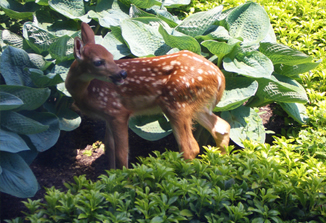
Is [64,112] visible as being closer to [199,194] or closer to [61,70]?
[61,70]

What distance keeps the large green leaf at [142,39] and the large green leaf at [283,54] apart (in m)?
1.37

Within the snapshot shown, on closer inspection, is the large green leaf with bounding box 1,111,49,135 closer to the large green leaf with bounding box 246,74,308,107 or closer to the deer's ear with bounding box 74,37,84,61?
the deer's ear with bounding box 74,37,84,61

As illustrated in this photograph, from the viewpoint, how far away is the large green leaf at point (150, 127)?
418 cm

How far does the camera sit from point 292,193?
2828mm

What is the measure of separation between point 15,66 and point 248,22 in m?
3.29

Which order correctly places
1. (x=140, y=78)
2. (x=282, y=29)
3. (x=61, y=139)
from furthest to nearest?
(x=282, y=29) → (x=61, y=139) → (x=140, y=78)

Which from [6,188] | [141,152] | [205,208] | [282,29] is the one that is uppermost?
[282,29]

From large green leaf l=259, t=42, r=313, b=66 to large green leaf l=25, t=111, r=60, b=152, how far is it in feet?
9.56

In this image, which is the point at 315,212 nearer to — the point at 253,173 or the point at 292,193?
the point at 292,193

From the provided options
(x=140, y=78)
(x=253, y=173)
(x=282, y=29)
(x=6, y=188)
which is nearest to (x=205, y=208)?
(x=253, y=173)

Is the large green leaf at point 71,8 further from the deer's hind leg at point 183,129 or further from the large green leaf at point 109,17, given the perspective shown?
the deer's hind leg at point 183,129

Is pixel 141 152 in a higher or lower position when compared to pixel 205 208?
lower

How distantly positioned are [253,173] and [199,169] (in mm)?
491

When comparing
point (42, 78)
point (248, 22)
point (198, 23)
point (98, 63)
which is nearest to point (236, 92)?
point (198, 23)
